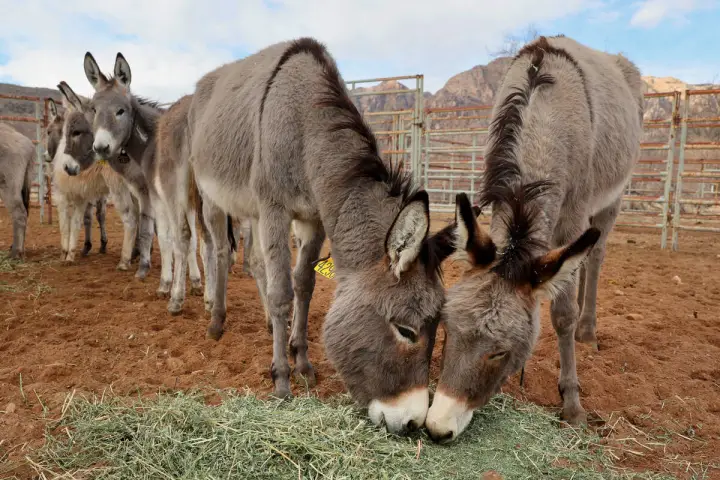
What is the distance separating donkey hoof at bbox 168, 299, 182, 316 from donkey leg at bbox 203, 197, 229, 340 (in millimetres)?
684

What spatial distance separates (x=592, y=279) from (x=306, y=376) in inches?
115

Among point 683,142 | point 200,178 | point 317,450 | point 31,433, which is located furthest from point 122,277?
point 683,142

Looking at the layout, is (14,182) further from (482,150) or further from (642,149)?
(642,149)

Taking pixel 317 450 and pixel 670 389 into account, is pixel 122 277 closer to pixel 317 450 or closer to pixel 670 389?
pixel 317 450

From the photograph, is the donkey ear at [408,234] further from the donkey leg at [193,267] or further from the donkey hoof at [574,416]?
the donkey leg at [193,267]

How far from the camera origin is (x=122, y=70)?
6.04 meters

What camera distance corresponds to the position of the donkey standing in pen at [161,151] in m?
5.31

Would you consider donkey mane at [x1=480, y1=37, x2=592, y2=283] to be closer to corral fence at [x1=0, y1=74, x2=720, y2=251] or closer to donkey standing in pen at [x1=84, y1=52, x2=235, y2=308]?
corral fence at [x1=0, y1=74, x2=720, y2=251]

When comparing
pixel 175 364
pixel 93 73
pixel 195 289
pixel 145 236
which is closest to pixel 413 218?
pixel 175 364

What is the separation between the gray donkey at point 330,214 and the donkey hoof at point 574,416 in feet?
3.55

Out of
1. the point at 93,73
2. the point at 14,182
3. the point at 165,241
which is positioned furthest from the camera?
the point at 14,182

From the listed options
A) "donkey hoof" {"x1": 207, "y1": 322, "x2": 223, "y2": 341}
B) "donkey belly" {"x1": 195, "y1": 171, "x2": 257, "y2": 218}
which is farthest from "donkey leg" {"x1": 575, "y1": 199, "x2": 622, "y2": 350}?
"donkey hoof" {"x1": 207, "y1": 322, "x2": 223, "y2": 341}

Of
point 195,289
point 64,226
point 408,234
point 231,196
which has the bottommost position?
point 195,289

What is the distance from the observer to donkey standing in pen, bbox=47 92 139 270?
6.83 meters
